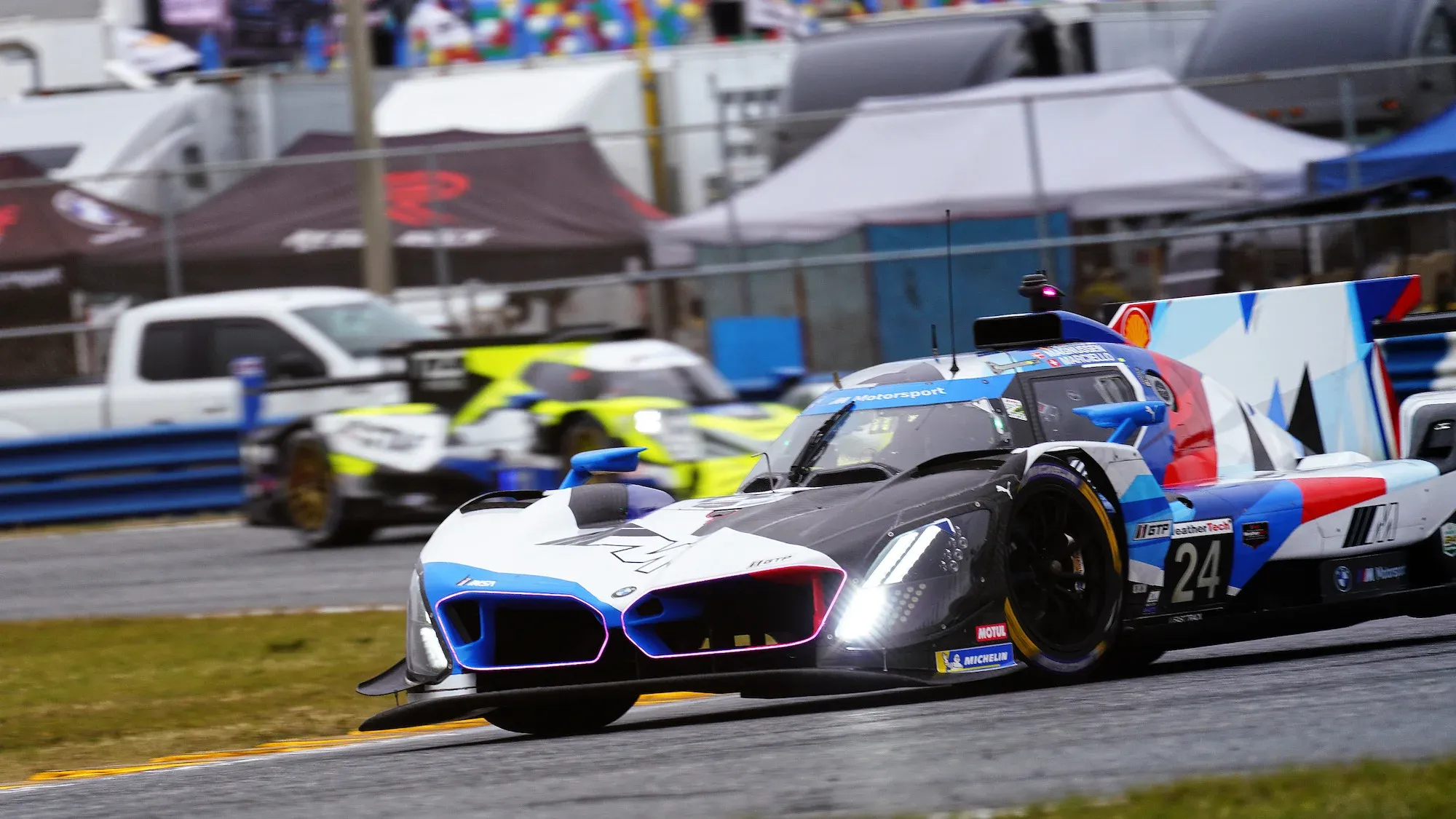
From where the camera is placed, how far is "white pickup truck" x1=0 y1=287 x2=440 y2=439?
17.6 m

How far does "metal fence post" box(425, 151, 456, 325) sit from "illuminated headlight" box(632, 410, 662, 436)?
15.8 ft

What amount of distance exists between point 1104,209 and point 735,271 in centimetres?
340

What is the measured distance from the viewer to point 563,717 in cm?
753

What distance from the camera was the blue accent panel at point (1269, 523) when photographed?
25.6 feet

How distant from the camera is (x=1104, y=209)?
786 inches

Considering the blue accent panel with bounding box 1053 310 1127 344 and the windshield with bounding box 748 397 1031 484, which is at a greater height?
the blue accent panel with bounding box 1053 310 1127 344

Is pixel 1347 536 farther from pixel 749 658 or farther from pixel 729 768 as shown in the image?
pixel 729 768

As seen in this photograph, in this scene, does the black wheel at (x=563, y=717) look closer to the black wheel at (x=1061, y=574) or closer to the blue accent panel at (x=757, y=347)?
the black wheel at (x=1061, y=574)

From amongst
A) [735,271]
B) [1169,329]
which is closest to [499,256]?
[735,271]

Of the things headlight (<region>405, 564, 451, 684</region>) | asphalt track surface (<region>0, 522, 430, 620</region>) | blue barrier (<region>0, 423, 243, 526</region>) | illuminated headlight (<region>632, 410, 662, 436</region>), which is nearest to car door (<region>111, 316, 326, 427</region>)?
blue barrier (<region>0, 423, 243, 526</region>)

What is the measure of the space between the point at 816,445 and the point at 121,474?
41.5ft

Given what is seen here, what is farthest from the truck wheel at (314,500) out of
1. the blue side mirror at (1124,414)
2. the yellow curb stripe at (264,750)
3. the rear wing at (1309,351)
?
the blue side mirror at (1124,414)

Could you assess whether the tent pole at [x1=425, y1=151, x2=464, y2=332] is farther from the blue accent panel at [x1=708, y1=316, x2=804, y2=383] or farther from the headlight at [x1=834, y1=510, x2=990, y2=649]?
the headlight at [x1=834, y1=510, x2=990, y2=649]

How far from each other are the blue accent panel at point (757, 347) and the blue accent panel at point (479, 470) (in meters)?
3.59
